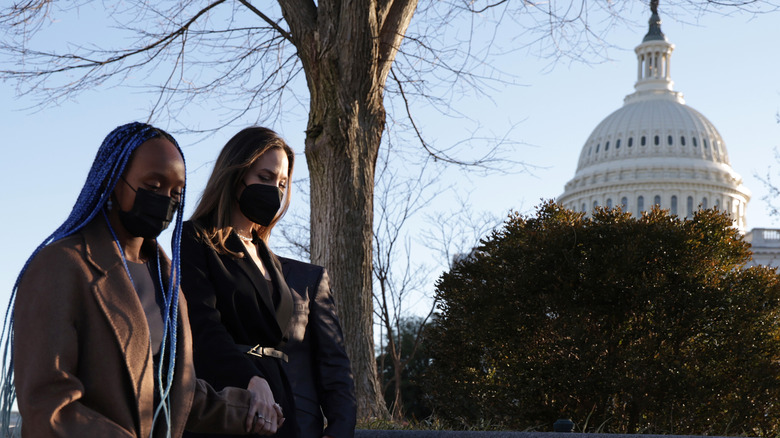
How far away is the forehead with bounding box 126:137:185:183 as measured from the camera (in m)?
2.04

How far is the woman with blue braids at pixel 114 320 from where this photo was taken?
1760mm

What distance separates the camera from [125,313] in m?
1.89

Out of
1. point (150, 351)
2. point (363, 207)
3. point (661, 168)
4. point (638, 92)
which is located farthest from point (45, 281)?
point (638, 92)

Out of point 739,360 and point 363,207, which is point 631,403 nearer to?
point 739,360

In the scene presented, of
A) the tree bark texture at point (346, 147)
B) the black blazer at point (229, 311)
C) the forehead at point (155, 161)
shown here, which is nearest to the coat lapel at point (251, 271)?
the black blazer at point (229, 311)

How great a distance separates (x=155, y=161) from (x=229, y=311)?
32.8 inches

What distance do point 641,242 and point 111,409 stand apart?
21.8ft

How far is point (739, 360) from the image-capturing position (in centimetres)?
745

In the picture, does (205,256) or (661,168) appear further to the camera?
(661,168)

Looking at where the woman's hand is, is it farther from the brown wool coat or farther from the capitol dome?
the capitol dome

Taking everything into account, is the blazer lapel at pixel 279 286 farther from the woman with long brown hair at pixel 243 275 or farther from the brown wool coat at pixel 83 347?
the brown wool coat at pixel 83 347

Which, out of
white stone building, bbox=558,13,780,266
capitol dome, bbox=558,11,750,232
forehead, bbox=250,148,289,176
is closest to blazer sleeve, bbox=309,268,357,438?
forehead, bbox=250,148,289,176

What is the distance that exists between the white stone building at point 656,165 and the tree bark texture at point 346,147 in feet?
274

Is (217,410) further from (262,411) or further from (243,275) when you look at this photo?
(243,275)
